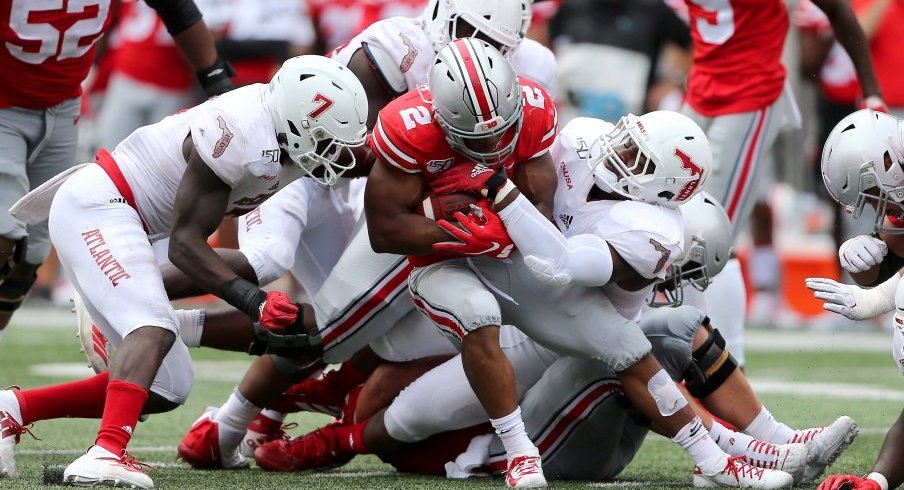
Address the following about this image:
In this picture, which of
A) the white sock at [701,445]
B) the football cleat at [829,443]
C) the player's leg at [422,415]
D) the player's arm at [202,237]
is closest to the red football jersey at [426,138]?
the player's leg at [422,415]

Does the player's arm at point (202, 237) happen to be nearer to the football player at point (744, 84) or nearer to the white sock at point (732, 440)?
the white sock at point (732, 440)

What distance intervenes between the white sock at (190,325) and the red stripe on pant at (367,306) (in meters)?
0.48

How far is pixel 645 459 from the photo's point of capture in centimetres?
493

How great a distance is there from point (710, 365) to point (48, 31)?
8.18ft

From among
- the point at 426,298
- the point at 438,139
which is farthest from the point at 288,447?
the point at 438,139

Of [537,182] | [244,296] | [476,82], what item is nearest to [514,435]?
[537,182]

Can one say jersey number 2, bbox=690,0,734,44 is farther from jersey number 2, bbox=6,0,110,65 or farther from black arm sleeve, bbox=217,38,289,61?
black arm sleeve, bbox=217,38,289,61

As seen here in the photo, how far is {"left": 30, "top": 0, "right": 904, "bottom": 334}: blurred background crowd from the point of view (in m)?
8.84

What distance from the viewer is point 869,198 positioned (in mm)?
4066

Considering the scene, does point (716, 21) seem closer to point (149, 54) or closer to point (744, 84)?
point (744, 84)

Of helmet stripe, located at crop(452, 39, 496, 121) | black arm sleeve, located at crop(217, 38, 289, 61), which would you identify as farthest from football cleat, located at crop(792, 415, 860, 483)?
black arm sleeve, located at crop(217, 38, 289, 61)

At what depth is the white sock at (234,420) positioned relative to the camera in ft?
15.3

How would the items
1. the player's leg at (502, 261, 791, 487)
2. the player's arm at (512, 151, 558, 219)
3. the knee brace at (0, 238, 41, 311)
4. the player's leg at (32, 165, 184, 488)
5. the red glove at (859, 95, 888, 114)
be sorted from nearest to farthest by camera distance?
the player's leg at (32, 165, 184, 488), the player's leg at (502, 261, 791, 487), the player's arm at (512, 151, 558, 219), the knee brace at (0, 238, 41, 311), the red glove at (859, 95, 888, 114)

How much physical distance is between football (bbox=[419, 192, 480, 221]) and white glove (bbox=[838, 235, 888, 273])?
3.39 ft
